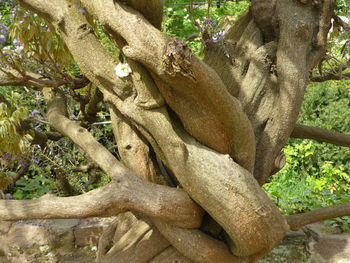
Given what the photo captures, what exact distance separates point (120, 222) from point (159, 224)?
1.82 ft

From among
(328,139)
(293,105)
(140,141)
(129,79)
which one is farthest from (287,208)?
(129,79)

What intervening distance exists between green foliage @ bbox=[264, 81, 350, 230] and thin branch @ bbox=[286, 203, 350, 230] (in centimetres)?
242

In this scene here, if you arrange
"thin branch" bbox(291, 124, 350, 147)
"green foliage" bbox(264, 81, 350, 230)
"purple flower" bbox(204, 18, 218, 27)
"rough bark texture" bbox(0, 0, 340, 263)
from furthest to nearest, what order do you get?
1. "green foliage" bbox(264, 81, 350, 230)
2. "thin branch" bbox(291, 124, 350, 147)
3. "purple flower" bbox(204, 18, 218, 27)
4. "rough bark texture" bbox(0, 0, 340, 263)

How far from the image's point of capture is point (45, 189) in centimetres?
536

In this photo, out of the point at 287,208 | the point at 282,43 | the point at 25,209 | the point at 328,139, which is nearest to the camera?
the point at 25,209

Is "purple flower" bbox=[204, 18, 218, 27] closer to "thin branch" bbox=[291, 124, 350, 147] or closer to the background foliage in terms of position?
the background foliage

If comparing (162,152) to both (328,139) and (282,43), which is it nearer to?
(282,43)

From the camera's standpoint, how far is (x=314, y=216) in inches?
117

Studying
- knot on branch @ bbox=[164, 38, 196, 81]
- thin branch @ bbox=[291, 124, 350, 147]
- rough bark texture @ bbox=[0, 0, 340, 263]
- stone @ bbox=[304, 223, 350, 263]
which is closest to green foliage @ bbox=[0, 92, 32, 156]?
rough bark texture @ bbox=[0, 0, 340, 263]

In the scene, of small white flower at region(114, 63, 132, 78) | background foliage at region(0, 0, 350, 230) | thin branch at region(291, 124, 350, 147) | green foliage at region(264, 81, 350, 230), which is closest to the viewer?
small white flower at region(114, 63, 132, 78)

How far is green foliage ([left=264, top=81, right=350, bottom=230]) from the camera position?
6113 mm

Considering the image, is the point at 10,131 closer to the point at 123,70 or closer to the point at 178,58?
the point at 123,70

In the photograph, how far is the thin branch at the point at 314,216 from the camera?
296 centimetres

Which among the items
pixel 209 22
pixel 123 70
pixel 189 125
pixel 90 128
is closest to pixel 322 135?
pixel 209 22
